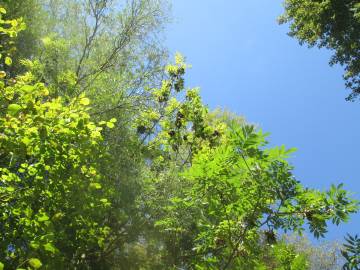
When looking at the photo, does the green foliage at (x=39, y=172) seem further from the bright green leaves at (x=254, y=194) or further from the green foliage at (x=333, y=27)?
Result: the green foliage at (x=333, y=27)

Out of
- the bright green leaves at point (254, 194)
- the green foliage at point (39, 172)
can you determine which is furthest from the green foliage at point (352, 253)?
the green foliage at point (39, 172)

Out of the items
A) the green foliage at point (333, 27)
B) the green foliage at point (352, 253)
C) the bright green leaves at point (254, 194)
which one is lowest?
the green foliage at point (352, 253)

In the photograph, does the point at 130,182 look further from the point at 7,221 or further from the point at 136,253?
the point at 7,221

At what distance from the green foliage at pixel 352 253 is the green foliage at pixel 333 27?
10.7 m

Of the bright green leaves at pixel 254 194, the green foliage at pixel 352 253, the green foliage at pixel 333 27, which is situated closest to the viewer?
the green foliage at pixel 352 253

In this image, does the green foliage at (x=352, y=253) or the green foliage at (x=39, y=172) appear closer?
the green foliage at (x=352, y=253)

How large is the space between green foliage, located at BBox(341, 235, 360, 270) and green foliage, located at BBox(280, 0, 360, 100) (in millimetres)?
10718

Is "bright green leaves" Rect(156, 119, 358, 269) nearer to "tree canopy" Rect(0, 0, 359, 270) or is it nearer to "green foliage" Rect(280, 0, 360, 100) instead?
"tree canopy" Rect(0, 0, 359, 270)

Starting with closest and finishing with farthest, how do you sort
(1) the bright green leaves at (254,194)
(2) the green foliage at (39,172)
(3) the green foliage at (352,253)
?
(3) the green foliage at (352,253) → (2) the green foliage at (39,172) → (1) the bright green leaves at (254,194)

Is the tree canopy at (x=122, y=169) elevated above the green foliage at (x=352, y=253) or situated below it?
above

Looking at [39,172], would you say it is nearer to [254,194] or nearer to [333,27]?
[254,194]

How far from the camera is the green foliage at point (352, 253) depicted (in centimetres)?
333

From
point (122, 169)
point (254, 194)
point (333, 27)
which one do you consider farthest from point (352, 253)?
point (333, 27)

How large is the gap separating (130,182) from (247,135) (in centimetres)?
469
